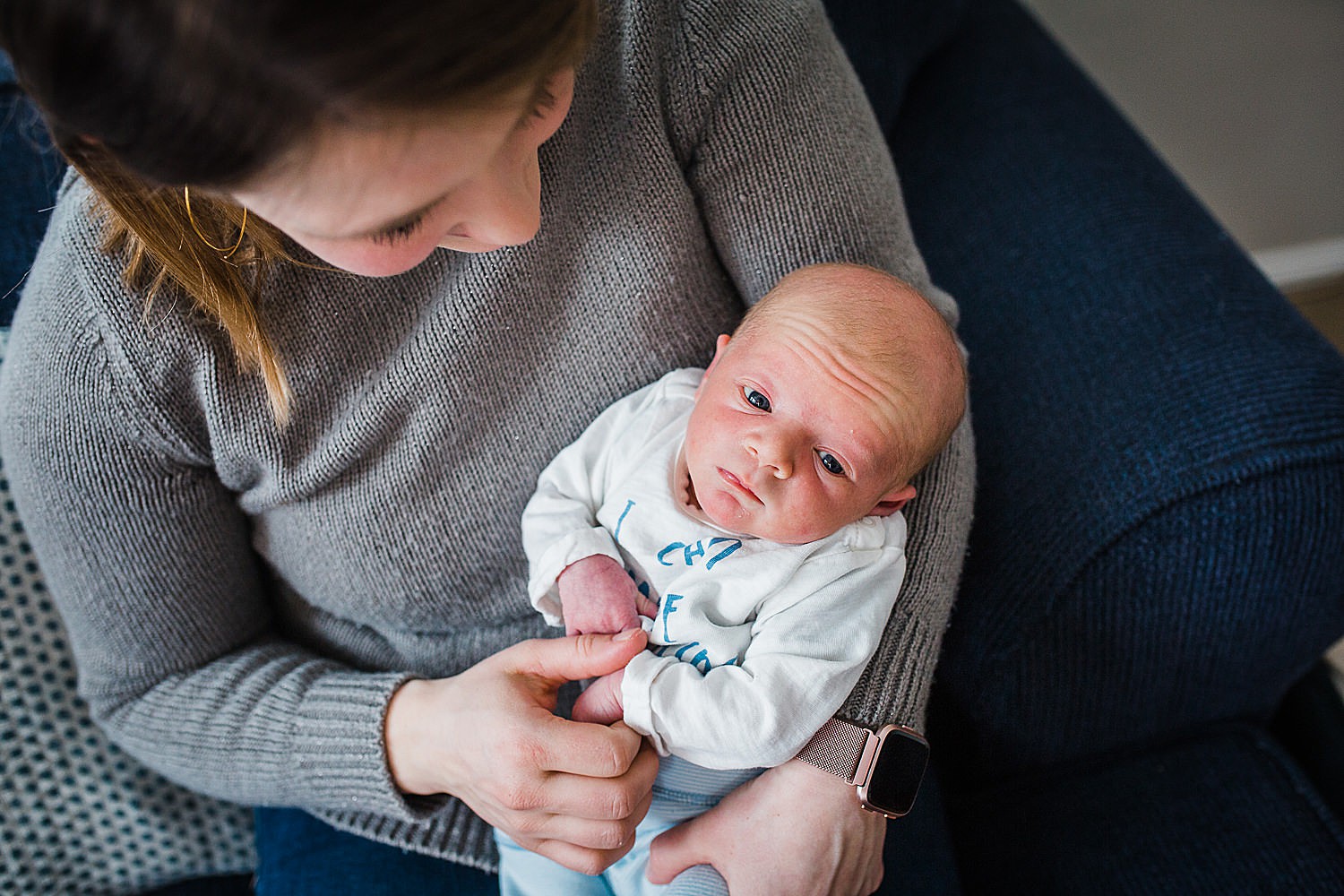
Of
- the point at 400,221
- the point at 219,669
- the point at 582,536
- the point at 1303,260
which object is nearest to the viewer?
the point at 400,221

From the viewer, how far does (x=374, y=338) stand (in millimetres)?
839

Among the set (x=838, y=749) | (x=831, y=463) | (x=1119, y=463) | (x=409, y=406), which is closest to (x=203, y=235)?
(x=409, y=406)

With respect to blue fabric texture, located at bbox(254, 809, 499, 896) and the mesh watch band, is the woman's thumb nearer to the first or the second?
the mesh watch band

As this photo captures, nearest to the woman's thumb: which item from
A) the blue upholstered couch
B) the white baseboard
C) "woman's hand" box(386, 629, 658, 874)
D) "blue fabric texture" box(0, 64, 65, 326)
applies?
"woman's hand" box(386, 629, 658, 874)

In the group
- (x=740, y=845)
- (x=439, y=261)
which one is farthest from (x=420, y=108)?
(x=740, y=845)

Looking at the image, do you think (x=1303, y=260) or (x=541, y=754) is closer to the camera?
(x=541, y=754)

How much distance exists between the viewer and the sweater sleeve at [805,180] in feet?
2.74

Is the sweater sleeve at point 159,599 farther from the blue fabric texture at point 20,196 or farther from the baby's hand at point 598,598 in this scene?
the blue fabric texture at point 20,196

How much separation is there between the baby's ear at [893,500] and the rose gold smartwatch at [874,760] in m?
0.20

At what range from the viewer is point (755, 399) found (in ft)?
2.60

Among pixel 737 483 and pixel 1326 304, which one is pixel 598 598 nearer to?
pixel 737 483

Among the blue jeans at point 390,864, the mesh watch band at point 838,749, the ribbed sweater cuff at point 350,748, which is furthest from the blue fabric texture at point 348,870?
the mesh watch band at point 838,749

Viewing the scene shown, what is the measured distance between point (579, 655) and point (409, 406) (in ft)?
0.92

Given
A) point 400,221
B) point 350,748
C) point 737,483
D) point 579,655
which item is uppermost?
point 400,221
